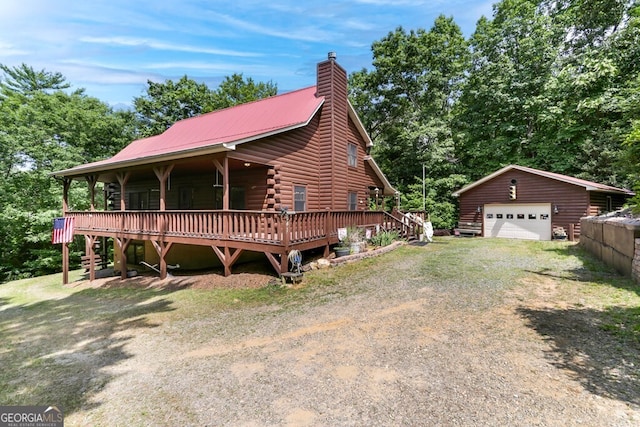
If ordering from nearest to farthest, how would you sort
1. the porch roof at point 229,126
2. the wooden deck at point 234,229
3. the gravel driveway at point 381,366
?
the gravel driveway at point 381,366, the wooden deck at point 234,229, the porch roof at point 229,126

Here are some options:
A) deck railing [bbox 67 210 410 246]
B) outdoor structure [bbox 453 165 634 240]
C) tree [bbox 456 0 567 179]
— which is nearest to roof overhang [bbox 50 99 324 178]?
deck railing [bbox 67 210 410 246]

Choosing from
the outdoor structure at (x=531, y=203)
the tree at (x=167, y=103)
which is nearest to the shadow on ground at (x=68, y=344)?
the outdoor structure at (x=531, y=203)

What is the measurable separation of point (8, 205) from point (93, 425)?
2360 cm

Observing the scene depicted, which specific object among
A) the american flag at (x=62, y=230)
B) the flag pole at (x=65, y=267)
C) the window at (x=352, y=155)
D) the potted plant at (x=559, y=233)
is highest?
the window at (x=352, y=155)

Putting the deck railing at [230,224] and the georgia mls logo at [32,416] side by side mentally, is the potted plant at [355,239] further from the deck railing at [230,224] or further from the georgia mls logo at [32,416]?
the georgia mls logo at [32,416]

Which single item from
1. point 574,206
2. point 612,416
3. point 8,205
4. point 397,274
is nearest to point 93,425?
point 612,416

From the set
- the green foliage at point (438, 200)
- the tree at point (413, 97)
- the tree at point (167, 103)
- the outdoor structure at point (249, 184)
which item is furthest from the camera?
the tree at point (167, 103)

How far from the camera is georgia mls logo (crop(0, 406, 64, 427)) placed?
127 inches

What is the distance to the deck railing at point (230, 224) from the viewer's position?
28.0ft

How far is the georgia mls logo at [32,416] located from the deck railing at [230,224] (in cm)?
549

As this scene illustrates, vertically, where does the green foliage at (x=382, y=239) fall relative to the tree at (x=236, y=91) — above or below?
below

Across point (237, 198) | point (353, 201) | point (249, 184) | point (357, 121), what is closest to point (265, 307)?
point (249, 184)

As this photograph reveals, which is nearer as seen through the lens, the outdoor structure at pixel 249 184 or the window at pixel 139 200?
the outdoor structure at pixel 249 184

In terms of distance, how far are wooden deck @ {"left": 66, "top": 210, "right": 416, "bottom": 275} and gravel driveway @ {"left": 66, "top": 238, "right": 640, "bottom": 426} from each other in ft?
7.62
